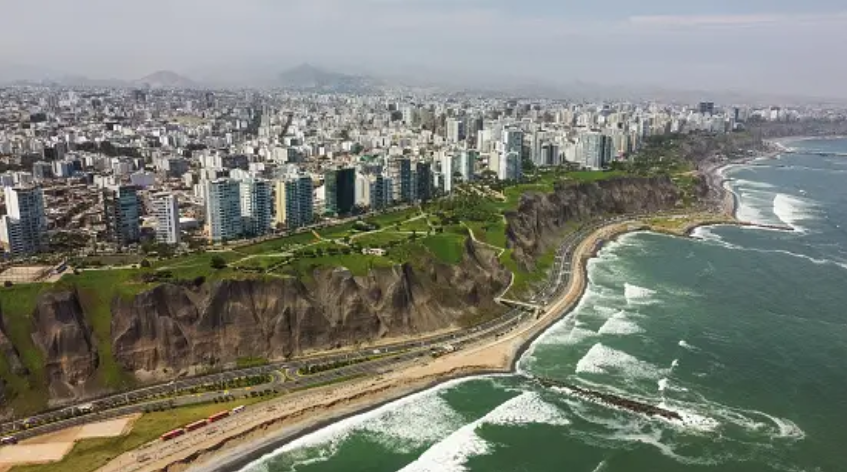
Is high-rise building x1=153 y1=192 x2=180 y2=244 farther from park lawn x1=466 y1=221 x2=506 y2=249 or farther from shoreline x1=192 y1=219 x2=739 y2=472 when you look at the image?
shoreline x1=192 y1=219 x2=739 y2=472

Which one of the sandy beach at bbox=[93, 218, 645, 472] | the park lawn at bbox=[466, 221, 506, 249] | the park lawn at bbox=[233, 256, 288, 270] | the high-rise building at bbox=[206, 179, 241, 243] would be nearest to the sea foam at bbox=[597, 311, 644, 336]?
the sandy beach at bbox=[93, 218, 645, 472]

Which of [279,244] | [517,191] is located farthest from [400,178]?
[279,244]

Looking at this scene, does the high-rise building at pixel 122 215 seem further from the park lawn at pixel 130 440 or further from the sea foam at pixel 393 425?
the sea foam at pixel 393 425

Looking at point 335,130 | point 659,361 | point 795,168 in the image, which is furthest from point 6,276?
point 795,168

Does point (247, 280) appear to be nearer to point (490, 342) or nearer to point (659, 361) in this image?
point (490, 342)

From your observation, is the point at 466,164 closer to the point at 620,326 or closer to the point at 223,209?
the point at 223,209
